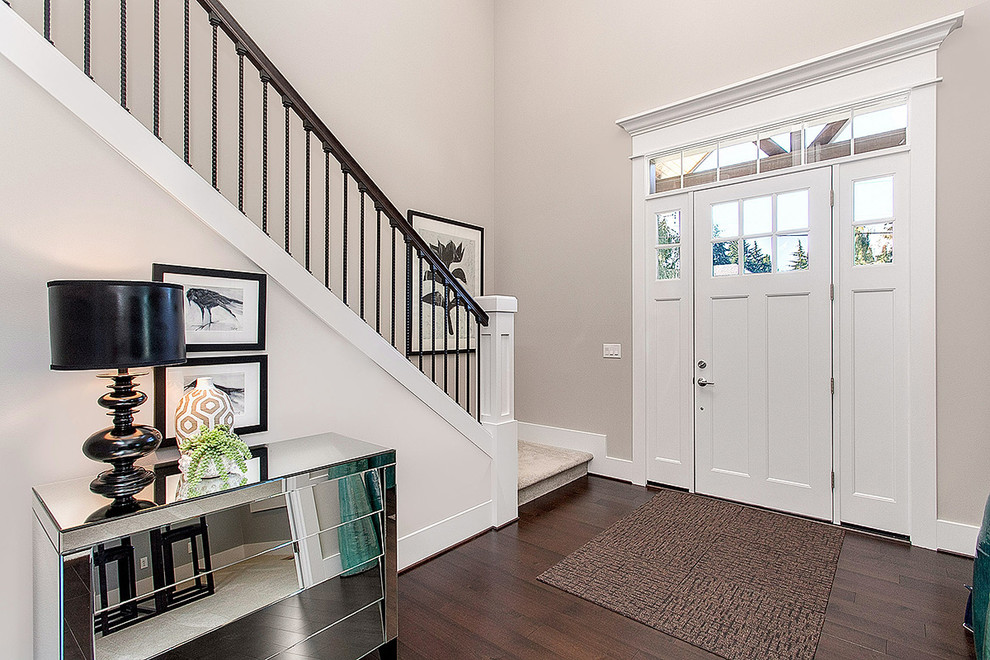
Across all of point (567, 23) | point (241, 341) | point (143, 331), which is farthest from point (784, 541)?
point (567, 23)

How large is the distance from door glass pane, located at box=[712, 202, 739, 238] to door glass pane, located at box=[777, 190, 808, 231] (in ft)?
0.90

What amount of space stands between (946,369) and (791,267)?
1.01 metres

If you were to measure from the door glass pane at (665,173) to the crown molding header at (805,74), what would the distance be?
25 cm

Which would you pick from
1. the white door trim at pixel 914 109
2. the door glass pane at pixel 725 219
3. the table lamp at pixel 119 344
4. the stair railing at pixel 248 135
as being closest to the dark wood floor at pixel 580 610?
the white door trim at pixel 914 109

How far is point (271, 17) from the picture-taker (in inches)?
125

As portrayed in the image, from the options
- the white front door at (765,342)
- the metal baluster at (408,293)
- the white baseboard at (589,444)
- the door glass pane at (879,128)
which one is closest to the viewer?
the metal baluster at (408,293)

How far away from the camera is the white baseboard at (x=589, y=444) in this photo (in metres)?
4.14

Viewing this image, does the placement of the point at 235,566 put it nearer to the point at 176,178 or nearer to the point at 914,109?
the point at 176,178

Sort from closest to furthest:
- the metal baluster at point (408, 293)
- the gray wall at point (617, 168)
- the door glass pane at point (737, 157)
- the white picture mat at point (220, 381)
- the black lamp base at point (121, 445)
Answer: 1. the black lamp base at point (121, 445)
2. the white picture mat at point (220, 381)
3. the metal baluster at point (408, 293)
4. the gray wall at point (617, 168)
5. the door glass pane at point (737, 157)

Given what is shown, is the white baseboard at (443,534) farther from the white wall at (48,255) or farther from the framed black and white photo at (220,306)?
the framed black and white photo at (220,306)

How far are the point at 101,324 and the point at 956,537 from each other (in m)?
4.13

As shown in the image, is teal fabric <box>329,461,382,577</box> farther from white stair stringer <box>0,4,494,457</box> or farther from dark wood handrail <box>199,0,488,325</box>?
dark wood handrail <box>199,0,488,325</box>

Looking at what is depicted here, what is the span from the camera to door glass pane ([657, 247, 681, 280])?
3.86 metres

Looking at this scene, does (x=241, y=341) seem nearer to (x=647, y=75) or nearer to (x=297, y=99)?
(x=297, y=99)
